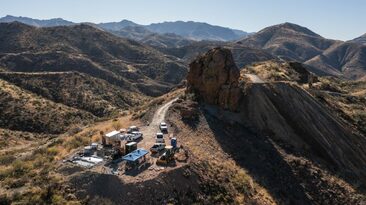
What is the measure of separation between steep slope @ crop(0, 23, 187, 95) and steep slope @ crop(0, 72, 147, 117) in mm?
18431

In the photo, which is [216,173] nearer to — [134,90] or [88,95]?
[88,95]

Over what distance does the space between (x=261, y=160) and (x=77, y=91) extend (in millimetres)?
65876

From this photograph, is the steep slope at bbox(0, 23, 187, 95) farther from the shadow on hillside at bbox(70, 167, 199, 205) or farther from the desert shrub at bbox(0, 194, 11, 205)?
the desert shrub at bbox(0, 194, 11, 205)

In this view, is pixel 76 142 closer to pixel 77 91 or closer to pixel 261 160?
pixel 261 160

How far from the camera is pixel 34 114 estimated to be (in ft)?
231

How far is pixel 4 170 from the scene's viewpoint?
2858 centimetres

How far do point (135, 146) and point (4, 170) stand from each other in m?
10.4

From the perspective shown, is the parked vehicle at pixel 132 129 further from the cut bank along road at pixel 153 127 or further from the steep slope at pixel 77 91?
the steep slope at pixel 77 91

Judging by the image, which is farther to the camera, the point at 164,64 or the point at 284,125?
the point at 164,64

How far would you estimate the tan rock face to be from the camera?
44.1 m

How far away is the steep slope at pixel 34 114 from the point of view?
221 ft

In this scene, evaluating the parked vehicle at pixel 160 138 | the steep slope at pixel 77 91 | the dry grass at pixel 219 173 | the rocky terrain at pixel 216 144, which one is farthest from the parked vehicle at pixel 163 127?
the steep slope at pixel 77 91

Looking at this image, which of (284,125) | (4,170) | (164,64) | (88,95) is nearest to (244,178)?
(284,125)

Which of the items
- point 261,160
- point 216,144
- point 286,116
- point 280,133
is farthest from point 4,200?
point 286,116
